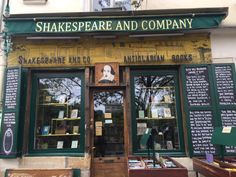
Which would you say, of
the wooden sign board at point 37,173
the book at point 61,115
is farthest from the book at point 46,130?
the wooden sign board at point 37,173

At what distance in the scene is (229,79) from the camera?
611 centimetres

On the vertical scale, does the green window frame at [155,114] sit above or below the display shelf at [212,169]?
above

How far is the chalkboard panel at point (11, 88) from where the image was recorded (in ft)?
19.6

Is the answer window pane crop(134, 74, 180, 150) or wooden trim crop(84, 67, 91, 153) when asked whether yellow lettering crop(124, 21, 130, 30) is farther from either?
wooden trim crop(84, 67, 91, 153)

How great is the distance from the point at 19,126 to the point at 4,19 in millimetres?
2383

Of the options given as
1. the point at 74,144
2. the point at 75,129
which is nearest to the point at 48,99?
A: the point at 75,129

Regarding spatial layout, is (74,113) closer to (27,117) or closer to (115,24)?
(27,117)

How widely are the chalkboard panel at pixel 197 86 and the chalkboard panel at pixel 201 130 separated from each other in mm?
224

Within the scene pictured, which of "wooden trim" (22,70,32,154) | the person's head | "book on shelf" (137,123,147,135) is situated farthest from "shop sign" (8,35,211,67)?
"book on shelf" (137,123,147,135)

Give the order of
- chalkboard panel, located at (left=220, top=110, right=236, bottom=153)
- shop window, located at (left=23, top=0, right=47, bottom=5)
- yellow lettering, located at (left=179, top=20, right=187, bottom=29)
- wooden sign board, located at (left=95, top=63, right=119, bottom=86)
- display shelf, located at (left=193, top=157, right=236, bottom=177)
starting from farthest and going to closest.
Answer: shop window, located at (left=23, top=0, right=47, bottom=5) → wooden sign board, located at (left=95, top=63, right=119, bottom=86) → yellow lettering, located at (left=179, top=20, right=187, bottom=29) → chalkboard panel, located at (left=220, top=110, right=236, bottom=153) → display shelf, located at (left=193, top=157, right=236, bottom=177)

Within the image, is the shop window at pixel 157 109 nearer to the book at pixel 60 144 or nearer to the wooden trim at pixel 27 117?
the book at pixel 60 144

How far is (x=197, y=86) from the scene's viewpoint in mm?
6082

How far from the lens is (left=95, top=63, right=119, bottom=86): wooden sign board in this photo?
6.19 meters

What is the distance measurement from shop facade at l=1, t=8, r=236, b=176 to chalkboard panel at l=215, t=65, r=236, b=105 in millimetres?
22
